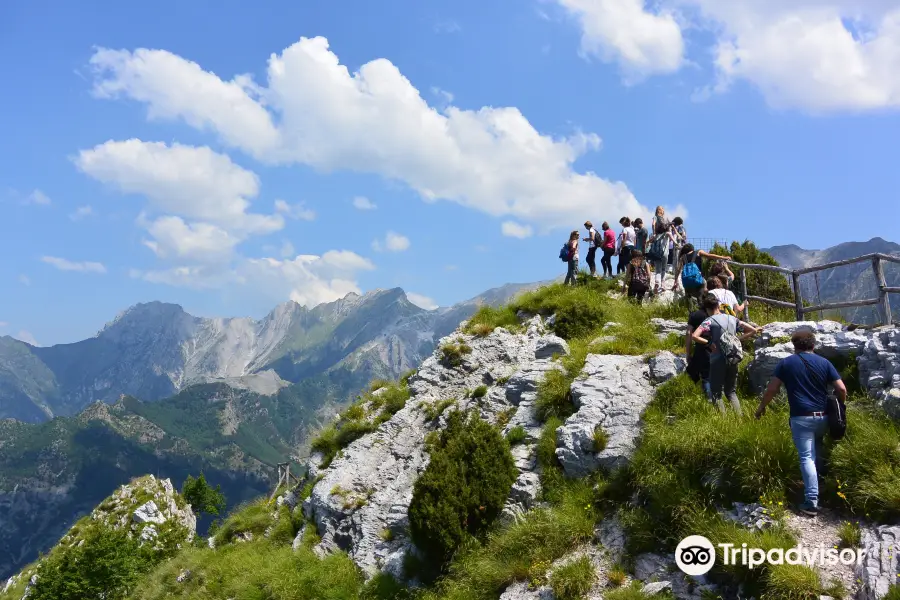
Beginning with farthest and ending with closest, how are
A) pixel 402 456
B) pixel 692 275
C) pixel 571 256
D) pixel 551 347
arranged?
pixel 571 256
pixel 551 347
pixel 402 456
pixel 692 275

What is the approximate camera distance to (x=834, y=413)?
309 inches

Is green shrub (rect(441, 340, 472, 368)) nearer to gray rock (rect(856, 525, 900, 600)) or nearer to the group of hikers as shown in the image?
the group of hikers

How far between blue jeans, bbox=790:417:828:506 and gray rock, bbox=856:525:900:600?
0.78 metres

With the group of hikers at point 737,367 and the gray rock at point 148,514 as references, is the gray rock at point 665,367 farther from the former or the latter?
the gray rock at point 148,514

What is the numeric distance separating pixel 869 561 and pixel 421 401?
13268 mm

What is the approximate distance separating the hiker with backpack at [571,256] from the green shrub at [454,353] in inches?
252

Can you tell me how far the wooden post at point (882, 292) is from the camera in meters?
11.6

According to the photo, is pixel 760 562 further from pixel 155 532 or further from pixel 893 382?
pixel 155 532

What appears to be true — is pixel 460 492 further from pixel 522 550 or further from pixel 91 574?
pixel 91 574

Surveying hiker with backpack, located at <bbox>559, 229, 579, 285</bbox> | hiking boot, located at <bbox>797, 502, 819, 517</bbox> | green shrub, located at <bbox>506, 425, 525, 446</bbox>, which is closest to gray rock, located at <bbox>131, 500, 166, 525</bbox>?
hiker with backpack, located at <bbox>559, 229, 579, 285</bbox>

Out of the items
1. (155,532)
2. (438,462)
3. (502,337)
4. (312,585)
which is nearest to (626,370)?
(438,462)

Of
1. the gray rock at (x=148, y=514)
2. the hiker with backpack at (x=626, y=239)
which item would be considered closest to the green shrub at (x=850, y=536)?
the hiker with backpack at (x=626, y=239)

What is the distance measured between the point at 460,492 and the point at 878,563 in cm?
705

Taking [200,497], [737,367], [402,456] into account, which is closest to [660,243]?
[737,367]
